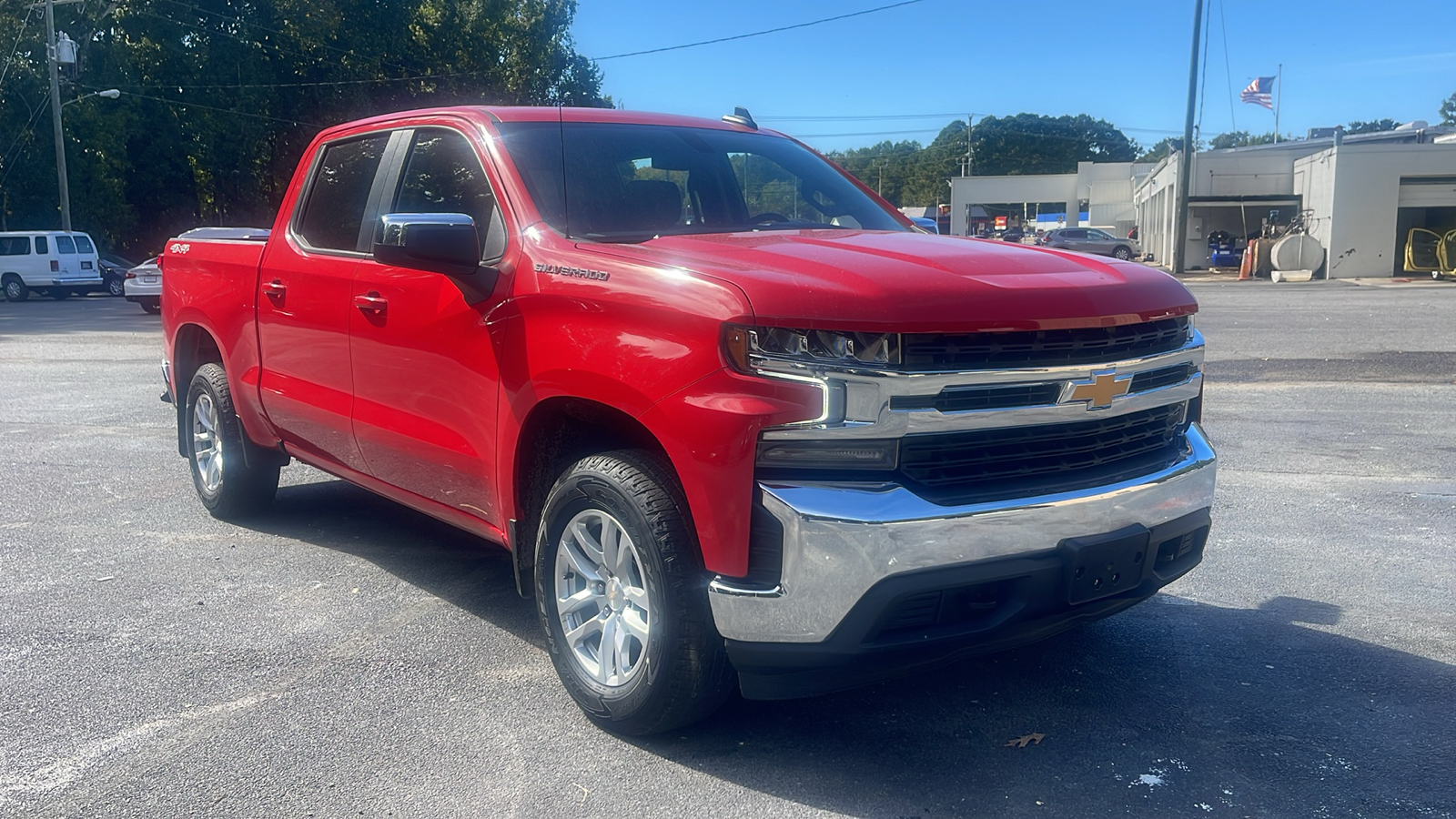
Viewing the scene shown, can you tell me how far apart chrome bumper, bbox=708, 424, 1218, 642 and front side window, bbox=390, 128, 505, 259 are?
1.58 meters

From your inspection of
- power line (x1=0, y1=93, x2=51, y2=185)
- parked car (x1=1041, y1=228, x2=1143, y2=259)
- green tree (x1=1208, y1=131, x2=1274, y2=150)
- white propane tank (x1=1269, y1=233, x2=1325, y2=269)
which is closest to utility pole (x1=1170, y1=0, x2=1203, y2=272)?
white propane tank (x1=1269, y1=233, x2=1325, y2=269)

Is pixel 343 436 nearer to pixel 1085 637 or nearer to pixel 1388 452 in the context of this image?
pixel 1085 637

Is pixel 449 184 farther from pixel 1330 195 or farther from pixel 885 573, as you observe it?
pixel 1330 195

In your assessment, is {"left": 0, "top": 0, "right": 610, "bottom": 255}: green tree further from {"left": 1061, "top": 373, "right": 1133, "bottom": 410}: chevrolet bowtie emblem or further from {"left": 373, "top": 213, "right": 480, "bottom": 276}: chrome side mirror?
{"left": 1061, "top": 373, "right": 1133, "bottom": 410}: chevrolet bowtie emblem

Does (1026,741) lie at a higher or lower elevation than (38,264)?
lower

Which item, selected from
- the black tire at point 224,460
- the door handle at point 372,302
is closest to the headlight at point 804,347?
the door handle at point 372,302

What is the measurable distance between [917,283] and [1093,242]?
47.1m

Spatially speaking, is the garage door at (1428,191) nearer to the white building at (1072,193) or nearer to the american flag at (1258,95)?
the american flag at (1258,95)

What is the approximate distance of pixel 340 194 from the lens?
5164mm

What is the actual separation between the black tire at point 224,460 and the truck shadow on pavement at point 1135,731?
2.12m

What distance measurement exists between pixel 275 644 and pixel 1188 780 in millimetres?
3156

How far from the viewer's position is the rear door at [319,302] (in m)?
4.87

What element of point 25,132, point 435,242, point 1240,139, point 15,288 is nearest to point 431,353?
point 435,242

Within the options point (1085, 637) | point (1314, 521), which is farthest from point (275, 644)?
point (1314, 521)
